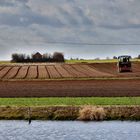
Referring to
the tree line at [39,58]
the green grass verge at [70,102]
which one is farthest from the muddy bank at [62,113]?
the tree line at [39,58]

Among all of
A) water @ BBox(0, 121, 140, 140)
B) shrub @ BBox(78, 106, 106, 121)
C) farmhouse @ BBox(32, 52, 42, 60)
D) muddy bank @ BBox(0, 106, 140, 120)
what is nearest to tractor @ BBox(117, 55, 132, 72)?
muddy bank @ BBox(0, 106, 140, 120)

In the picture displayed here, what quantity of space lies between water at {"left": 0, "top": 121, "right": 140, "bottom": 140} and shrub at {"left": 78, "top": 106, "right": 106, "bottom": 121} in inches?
30.0

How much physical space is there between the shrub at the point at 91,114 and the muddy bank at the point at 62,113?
0.07 m

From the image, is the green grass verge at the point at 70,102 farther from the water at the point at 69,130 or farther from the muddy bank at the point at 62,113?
the water at the point at 69,130

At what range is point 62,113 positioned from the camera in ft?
139

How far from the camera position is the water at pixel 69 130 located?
34.0 m

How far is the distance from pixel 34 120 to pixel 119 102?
8408 mm

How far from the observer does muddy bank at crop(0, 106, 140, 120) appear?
41.8 meters

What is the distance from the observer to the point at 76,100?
5034cm

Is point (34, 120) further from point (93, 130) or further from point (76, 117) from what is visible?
point (93, 130)

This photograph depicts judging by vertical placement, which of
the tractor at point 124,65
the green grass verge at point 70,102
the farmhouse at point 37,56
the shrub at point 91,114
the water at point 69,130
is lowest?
the water at point 69,130

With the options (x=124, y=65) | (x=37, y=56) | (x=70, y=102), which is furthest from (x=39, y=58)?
(x=70, y=102)

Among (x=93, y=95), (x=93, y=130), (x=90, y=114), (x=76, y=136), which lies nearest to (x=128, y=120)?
(x=90, y=114)

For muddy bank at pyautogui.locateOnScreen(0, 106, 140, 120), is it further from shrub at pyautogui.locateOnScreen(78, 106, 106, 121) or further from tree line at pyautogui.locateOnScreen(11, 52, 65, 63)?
tree line at pyautogui.locateOnScreen(11, 52, 65, 63)
